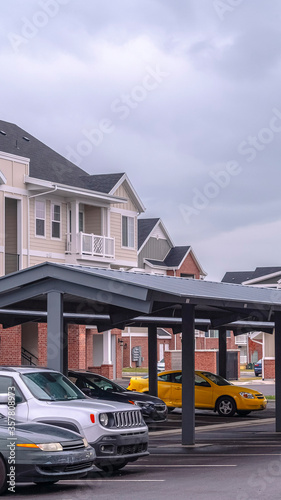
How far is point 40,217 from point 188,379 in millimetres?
20379

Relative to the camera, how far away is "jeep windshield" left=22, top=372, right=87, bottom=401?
46.8 feet

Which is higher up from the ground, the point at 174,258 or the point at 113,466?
the point at 174,258

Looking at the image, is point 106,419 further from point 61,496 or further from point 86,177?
point 86,177

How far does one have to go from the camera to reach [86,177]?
145 feet

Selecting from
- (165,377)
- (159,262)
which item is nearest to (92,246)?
(165,377)

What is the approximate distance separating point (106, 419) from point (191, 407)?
5869 mm

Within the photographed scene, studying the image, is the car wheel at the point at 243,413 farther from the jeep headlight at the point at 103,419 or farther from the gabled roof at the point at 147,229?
the gabled roof at the point at 147,229

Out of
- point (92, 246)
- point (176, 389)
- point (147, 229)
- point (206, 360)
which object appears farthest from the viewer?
point (147, 229)

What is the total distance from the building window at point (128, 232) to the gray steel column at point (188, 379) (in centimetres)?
2548

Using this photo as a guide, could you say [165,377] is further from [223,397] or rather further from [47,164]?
[47,164]

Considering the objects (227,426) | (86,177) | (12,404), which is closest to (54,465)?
(12,404)

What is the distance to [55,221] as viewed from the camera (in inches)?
1565

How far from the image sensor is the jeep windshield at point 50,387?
14.3 metres

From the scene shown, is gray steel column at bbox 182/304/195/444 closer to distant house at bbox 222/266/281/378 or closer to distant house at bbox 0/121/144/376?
distant house at bbox 0/121/144/376
